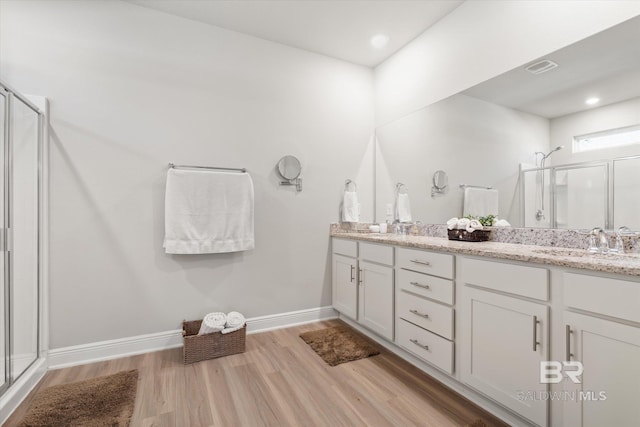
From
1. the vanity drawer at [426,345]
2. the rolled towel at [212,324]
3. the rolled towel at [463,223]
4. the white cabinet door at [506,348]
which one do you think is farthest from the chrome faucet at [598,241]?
the rolled towel at [212,324]

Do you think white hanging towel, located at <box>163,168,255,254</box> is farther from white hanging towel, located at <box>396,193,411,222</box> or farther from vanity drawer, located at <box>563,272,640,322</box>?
vanity drawer, located at <box>563,272,640,322</box>

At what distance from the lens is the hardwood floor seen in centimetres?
156

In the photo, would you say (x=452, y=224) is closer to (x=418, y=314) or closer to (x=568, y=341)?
(x=418, y=314)

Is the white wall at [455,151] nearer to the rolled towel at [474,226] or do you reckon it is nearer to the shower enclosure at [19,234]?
the rolled towel at [474,226]

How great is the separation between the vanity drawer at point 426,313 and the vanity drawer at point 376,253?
254 millimetres

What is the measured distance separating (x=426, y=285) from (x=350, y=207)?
1281mm

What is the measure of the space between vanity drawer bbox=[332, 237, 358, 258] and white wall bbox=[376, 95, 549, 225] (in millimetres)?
585

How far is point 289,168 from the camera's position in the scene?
9.16 feet

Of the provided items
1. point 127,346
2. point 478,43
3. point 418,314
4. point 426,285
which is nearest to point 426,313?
point 418,314

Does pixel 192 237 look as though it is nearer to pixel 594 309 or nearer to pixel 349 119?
pixel 349 119

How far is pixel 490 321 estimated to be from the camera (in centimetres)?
150

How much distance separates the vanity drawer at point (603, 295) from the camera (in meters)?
1.04

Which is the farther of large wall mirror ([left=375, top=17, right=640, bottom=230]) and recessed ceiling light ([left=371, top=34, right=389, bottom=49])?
recessed ceiling light ([left=371, top=34, right=389, bottom=49])

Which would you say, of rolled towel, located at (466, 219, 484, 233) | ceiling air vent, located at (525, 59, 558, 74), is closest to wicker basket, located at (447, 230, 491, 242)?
rolled towel, located at (466, 219, 484, 233)
